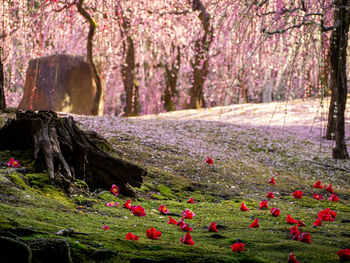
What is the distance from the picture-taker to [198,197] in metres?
4.80

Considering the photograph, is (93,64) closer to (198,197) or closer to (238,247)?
(198,197)

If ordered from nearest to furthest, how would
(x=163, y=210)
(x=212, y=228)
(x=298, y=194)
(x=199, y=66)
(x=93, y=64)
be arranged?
(x=212, y=228), (x=163, y=210), (x=298, y=194), (x=93, y=64), (x=199, y=66)

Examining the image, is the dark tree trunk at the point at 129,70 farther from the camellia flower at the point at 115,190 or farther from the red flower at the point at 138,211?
the red flower at the point at 138,211

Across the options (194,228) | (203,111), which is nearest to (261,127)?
(203,111)

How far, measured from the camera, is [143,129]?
341 inches

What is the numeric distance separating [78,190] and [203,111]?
10.2 metres

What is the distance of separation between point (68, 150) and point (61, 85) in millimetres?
9721

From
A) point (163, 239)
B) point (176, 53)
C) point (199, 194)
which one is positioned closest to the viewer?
point (163, 239)

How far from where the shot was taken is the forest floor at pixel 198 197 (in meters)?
2.23

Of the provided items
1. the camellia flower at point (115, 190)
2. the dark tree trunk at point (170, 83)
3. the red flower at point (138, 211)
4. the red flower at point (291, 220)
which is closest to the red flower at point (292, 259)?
the red flower at point (291, 220)

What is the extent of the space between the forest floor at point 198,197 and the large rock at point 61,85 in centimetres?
448

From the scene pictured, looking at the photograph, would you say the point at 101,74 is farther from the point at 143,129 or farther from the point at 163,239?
the point at 163,239

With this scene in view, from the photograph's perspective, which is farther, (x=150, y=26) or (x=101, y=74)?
(x=150, y=26)

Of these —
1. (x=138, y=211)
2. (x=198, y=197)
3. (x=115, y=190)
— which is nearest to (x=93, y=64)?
(x=198, y=197)
